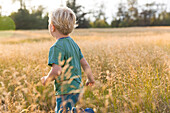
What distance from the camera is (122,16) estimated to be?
5706cm

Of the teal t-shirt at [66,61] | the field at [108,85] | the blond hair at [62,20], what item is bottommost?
the field at [108,85]

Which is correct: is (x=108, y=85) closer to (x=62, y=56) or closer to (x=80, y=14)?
(x=62, y=56)

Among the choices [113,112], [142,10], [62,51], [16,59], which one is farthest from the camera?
[142,10]

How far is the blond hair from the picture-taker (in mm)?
1839

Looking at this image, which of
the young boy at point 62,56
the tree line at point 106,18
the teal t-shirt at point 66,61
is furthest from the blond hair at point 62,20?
the tree line at point 106,18

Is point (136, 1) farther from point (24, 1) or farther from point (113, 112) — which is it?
point (113, 112)

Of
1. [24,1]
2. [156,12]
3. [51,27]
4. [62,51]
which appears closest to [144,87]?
[62,51]

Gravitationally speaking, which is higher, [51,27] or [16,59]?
[51,27]

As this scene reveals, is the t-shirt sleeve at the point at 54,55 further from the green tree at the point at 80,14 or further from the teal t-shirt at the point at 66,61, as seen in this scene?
the green tree at the point at 80,14

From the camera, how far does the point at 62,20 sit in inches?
72.4

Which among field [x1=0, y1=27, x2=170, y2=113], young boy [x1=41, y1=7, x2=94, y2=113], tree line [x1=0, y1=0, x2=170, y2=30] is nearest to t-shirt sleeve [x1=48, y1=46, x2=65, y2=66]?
young boy [x1=41, y1=7, x2=94, y2=113]

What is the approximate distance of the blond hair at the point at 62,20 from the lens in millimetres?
1839

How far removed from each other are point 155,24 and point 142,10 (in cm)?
679

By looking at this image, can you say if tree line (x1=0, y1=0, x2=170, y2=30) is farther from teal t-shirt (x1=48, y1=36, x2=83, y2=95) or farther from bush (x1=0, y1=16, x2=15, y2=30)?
teal t-shirt (x1=48, y1=36, x2=83, y2=95)
